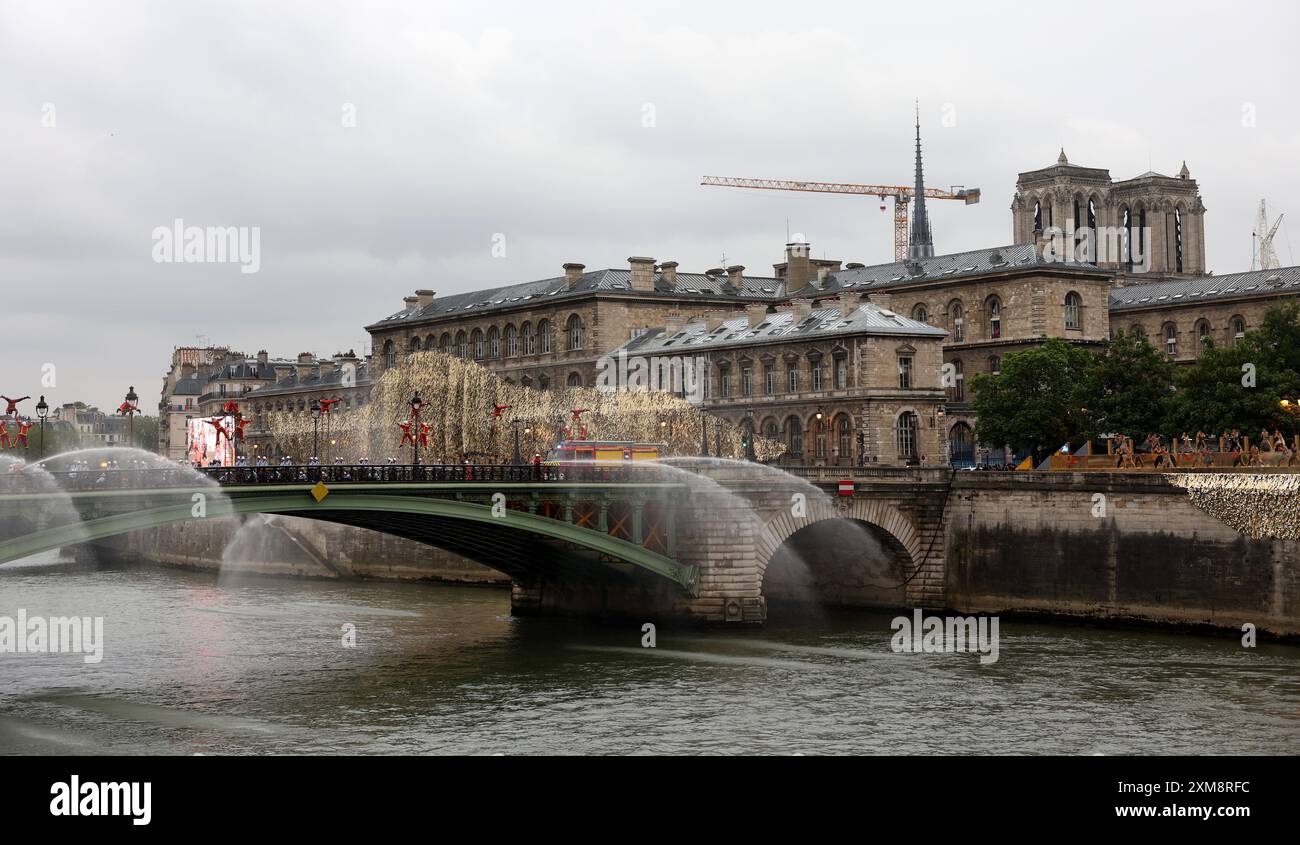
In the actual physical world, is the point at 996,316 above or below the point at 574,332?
above

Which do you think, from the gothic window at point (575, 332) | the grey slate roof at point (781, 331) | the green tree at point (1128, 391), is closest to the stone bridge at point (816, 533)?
the green tree at point (1128, 391)

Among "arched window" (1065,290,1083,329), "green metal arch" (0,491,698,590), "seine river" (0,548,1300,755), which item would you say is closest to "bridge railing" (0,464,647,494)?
"green metal arch" (0,491,698,590)

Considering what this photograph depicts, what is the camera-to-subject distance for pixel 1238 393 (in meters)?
81.8

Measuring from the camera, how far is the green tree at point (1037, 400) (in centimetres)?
9362

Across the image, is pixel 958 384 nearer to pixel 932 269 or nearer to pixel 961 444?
pixel 961 444

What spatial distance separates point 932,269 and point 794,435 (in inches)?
1075

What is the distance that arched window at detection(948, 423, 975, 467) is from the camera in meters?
111

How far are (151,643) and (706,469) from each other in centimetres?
2128

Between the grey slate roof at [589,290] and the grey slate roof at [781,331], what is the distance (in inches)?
259

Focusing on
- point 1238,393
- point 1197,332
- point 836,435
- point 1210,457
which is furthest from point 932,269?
point 1210,457

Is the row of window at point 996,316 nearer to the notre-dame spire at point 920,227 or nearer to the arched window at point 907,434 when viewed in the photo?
the arched window at point 907,434

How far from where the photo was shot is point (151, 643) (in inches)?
2340

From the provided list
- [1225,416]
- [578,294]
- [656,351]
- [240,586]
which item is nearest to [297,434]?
[578,294]

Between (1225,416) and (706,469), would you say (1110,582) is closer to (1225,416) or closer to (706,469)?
(706,469)
